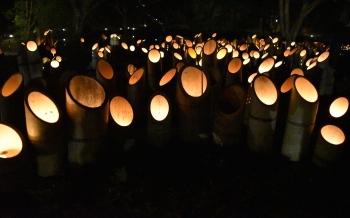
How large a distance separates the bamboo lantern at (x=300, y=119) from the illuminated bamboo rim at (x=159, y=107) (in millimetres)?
1340

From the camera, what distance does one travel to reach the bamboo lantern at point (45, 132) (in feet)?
8.75

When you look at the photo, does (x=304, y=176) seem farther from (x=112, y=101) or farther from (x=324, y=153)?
(x=112, y=101)

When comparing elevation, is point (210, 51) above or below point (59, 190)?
above

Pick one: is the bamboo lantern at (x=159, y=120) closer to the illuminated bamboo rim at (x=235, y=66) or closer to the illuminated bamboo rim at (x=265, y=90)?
the illuminated bamboo rim at (x=265, y=90)

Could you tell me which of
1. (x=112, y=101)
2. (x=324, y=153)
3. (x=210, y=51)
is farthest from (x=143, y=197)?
(x=210, y=51)

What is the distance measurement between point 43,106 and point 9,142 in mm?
450

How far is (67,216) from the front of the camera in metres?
2.48

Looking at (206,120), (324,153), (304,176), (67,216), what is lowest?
(67,216)

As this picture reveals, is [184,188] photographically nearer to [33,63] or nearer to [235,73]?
[235,73]

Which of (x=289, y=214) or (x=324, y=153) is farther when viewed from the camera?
(x=324, y=153)

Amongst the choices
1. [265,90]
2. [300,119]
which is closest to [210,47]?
[265,90]

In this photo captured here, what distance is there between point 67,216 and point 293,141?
234 cm

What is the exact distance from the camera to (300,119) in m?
3.06

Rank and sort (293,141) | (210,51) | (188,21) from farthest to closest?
(188,21), (210,51), (293,141)
